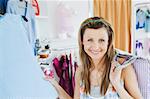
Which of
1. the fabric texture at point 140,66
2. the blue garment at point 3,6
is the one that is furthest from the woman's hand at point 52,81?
the blue garment at point 3,6

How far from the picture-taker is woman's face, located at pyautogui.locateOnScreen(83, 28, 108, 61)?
53.7 inches

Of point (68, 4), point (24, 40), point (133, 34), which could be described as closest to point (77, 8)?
point (68, 4)

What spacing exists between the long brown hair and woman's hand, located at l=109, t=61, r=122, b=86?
0.02 meters

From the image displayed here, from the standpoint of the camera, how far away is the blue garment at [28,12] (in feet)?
5.02

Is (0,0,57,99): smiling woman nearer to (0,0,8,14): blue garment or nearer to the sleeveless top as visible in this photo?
(0,0,8,14): blue garment

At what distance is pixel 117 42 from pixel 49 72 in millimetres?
892

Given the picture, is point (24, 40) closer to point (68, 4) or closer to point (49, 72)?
point (49, 72)

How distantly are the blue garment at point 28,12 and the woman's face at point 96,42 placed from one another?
440 millimetres

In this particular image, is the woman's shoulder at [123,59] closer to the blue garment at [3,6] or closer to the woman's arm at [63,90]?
the woman's arm at [63,90]

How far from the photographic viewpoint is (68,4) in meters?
2.05

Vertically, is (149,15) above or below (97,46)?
above

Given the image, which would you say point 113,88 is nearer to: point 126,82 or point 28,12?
point 126,82

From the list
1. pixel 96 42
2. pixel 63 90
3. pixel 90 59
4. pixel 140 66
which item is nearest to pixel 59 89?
pixel 63 90

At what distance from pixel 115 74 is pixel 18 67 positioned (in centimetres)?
59
